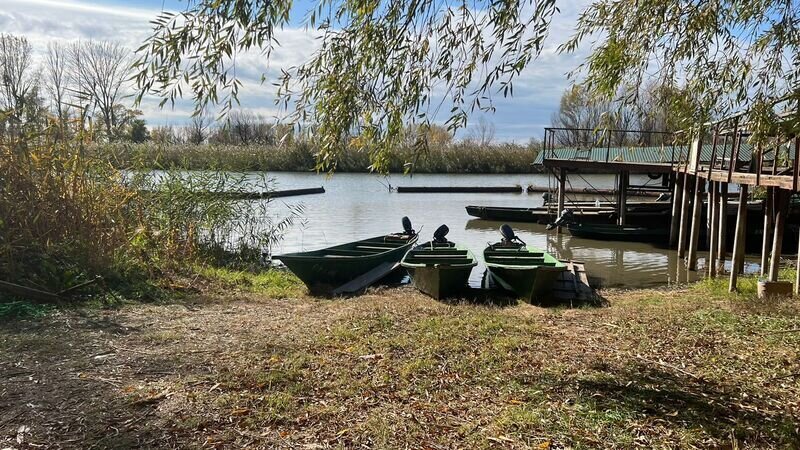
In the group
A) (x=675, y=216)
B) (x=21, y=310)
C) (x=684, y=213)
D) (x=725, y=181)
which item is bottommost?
(x=21, y=310)

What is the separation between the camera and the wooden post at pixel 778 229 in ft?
32.1

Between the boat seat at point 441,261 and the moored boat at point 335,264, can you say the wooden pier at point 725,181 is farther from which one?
the moored boat at point 335,264

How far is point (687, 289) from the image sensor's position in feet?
36.1

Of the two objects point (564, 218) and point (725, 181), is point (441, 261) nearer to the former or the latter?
point (725, 181)

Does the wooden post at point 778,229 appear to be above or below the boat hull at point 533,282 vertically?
above

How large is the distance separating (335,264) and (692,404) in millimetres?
7110

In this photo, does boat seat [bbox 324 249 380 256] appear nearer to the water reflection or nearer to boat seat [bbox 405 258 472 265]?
boat seat [bbox 405 258 472 265]

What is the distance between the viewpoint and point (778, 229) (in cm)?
1012

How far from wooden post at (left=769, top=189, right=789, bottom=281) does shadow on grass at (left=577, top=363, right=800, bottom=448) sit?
6.11 m

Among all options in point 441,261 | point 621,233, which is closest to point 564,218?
point 621,233

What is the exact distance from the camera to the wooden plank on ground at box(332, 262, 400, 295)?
1051 centimetres

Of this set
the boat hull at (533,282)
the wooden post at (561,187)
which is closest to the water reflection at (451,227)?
the wooden post at (561,187)

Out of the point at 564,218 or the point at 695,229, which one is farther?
the point at 564,218

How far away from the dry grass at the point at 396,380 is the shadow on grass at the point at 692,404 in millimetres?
15
